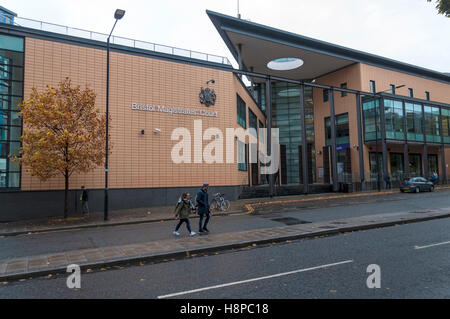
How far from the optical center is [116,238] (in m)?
10.2

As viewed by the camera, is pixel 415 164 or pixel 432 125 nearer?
pixel 432 125

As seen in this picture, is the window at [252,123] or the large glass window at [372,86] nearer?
the window at [252,123]

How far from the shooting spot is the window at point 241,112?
26922 mm

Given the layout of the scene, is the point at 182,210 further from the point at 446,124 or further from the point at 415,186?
the point at 446,124

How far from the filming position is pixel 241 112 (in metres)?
28.0

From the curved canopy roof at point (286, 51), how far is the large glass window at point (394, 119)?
20.0 feet

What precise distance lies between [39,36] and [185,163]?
40.4 feet

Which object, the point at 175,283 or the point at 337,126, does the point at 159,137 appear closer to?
the point at 175,283

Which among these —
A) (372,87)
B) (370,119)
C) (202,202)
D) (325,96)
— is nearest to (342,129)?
(370,119)

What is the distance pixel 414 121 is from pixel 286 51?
1880 cm

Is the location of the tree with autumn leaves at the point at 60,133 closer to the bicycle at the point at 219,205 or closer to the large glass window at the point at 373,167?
the bicycle at the point at 219,205

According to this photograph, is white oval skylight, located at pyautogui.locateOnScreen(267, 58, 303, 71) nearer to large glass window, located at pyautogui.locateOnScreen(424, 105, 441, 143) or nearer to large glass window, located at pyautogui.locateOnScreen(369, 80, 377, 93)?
large glass window, located at pyautogui.locateOnScreen(369, 80, 377, 93)

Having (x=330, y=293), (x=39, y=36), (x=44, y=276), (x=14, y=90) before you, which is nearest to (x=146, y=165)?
(x=14, y=90)

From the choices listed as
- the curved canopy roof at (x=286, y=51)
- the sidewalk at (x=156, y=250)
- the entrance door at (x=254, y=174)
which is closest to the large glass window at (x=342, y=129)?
the curved canopy roof at (x=286, y=51)
